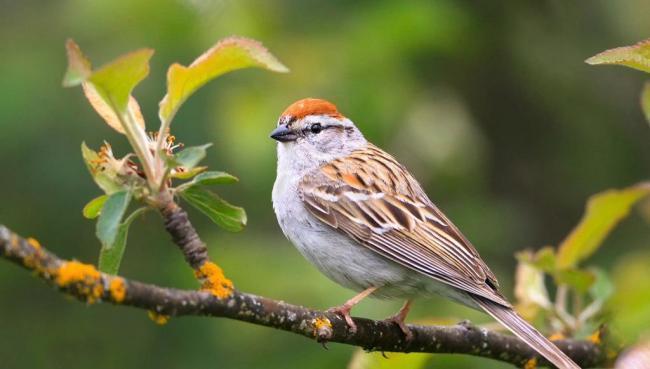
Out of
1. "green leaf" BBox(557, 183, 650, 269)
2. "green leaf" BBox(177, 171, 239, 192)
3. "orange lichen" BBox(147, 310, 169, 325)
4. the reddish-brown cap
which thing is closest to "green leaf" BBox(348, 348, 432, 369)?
"green leaf" BBox(557, 183, 650, 269)

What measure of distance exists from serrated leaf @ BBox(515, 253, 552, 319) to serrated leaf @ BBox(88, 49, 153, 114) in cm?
193

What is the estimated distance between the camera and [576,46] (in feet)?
21.6

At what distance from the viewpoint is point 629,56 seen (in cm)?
224

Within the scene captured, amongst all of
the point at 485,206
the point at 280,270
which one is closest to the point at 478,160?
the point at 485,206

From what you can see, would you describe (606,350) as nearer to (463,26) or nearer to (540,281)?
(540,281)

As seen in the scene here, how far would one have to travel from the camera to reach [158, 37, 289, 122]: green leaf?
224 centimetres

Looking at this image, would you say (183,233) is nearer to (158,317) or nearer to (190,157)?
(190,157)

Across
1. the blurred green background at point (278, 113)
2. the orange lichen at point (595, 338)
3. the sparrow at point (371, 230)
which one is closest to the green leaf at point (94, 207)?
the sparrow at point (371, 230)

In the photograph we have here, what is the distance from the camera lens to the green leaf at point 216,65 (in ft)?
7.34

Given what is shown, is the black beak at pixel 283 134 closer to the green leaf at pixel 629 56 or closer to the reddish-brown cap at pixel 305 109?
the reddish-brown cap at pixel 305 109

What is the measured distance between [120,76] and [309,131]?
2434 millimetres

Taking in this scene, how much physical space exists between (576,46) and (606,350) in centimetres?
364

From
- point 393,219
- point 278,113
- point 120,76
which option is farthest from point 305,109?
point 120,76

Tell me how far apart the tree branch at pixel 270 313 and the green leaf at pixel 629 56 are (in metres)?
0.99
